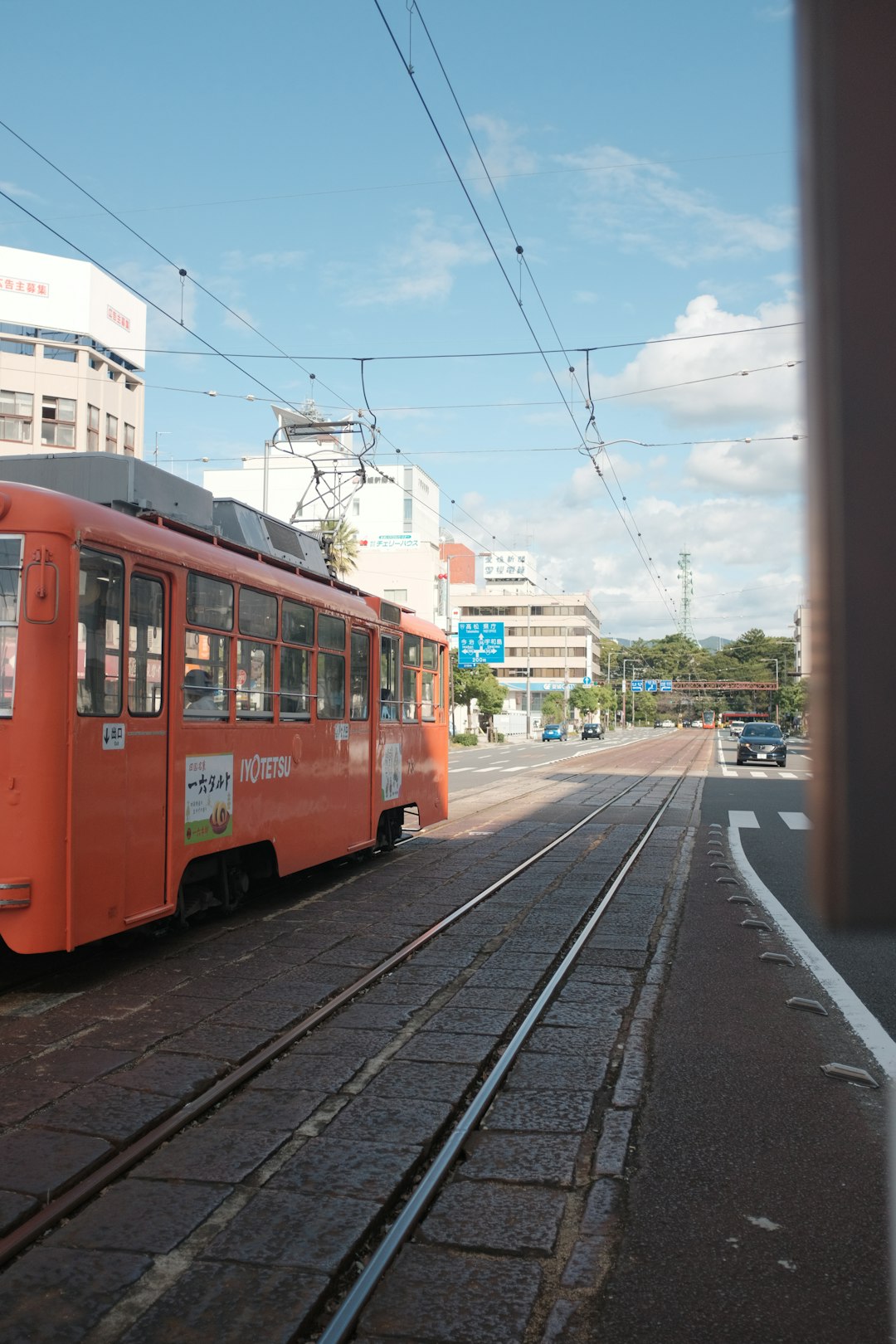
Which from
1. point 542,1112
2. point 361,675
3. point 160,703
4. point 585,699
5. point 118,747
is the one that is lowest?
point 542,1112

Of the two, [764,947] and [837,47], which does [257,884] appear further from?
[837,47]

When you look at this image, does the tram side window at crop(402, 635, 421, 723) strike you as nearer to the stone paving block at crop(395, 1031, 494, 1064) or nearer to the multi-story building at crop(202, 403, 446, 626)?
the stone paving block at crop(395, 1031, 494, 1064)

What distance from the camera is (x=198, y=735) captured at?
767 cm

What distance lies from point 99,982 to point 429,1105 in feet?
9.50

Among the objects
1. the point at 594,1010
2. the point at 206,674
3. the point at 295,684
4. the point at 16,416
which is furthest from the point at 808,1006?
the point at 16,416

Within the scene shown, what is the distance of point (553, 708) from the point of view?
3794 inches

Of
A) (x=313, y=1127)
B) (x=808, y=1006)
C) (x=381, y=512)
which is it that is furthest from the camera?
(x=381, y=512)

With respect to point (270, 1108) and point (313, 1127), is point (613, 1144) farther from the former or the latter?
point (270, 1108)

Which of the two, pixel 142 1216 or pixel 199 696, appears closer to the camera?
pixel 142 1216

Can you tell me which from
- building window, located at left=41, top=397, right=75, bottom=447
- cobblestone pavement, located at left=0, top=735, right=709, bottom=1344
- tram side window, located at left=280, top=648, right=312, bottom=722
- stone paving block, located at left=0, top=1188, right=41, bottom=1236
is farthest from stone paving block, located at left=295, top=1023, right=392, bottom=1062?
building window, located at left=41, top=397, right=75, bottom=447

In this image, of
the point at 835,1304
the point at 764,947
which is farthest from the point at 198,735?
the point at 835,1304

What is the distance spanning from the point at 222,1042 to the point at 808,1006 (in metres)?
3.30

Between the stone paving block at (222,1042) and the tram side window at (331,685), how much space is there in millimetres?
4535

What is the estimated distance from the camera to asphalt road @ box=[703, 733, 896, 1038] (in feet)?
21.6
